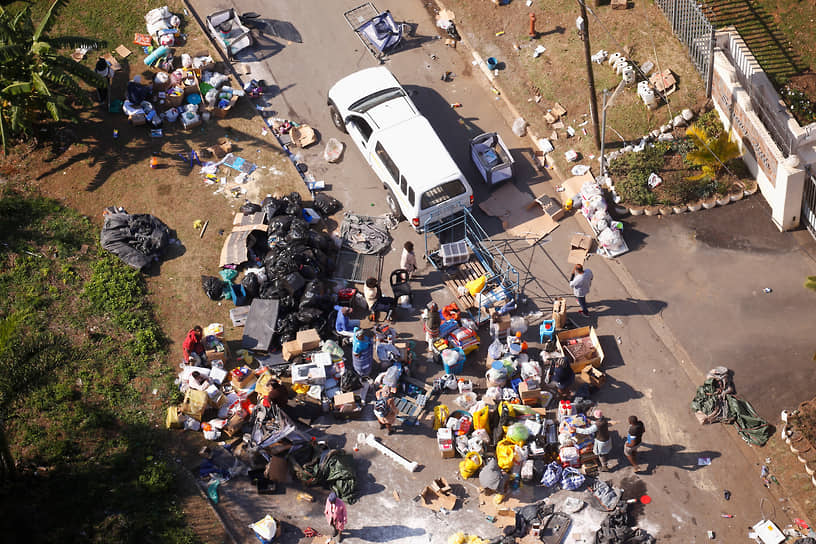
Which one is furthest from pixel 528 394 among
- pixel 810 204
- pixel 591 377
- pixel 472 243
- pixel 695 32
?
A: pixel 695 32

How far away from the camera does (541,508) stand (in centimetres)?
1831

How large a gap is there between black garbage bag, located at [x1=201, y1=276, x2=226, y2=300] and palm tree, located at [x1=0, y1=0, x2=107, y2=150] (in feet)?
20.9

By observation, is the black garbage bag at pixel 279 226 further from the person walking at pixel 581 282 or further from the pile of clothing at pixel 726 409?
the pile of clothing at pixel 726 409

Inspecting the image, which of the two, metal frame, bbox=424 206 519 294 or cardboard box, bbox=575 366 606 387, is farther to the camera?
metal frame, bbox=424 206 519 294

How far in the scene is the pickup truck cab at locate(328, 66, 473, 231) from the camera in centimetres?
2203

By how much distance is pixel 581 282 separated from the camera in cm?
2052

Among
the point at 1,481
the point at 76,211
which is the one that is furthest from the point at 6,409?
the point at 76,211

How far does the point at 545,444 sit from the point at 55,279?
13000 millimetres

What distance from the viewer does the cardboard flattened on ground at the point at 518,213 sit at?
22.9 meters

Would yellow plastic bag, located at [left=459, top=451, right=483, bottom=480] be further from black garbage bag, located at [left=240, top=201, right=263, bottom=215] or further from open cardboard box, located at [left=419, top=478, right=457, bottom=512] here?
black garbage bag, located at [left=240, top=201, right=263, bottom=215]

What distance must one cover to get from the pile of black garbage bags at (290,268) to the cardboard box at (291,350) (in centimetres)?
26

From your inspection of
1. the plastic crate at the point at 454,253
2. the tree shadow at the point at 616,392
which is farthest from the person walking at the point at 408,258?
the tree shadow at the point at 616,392

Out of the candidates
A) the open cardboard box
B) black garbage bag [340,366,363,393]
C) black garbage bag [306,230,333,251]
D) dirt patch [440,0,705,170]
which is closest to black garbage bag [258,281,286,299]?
black garbage bag [306,230,333,251]

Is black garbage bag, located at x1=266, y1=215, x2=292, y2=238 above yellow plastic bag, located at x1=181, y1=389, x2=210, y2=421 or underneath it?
above
